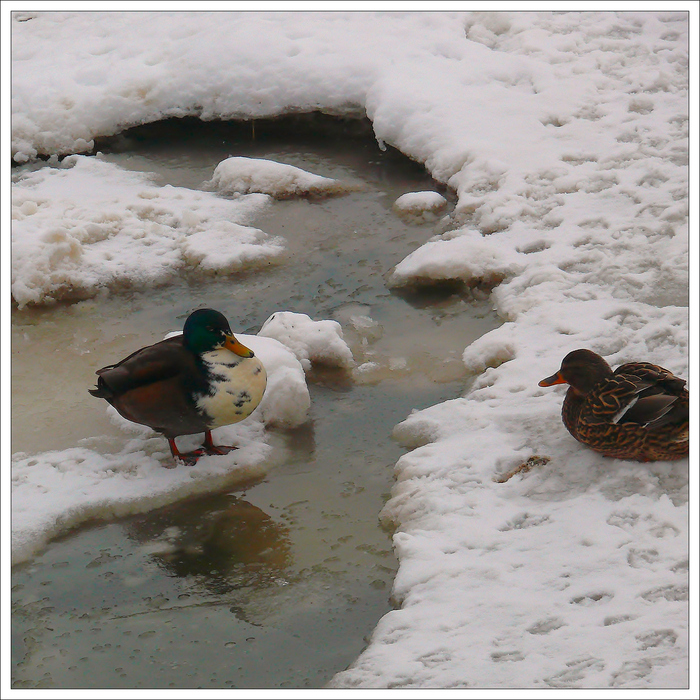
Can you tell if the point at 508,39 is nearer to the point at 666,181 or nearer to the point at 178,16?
the point at 666,181

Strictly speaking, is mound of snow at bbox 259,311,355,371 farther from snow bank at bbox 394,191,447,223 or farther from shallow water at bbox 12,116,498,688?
snow bank at bbox 394,191,447,223

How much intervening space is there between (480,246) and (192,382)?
2.42 m

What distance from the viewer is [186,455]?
4379 millimetres

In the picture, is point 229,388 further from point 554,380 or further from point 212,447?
point 554,380

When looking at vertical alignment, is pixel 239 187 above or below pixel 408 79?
below

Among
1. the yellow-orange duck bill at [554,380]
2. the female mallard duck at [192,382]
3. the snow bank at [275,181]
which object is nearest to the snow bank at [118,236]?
the snow bank at [275,181]

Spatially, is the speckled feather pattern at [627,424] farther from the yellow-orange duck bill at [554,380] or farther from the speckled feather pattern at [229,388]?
the speckled feather pattern at [229,388]

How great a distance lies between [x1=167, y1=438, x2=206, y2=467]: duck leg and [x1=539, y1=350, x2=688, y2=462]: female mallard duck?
6.06 ft

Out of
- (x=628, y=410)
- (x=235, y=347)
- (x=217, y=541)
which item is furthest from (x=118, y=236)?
(x=628, y=410)

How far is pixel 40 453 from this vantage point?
4.46 meters

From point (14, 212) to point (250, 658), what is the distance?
423cm

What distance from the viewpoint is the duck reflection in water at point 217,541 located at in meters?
3.76

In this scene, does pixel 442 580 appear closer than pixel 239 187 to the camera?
Yes

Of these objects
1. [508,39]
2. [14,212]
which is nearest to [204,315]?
[14,212]
